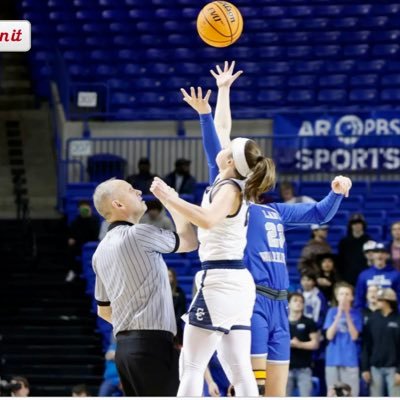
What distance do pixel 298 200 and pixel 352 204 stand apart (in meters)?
1.46

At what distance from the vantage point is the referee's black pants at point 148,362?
673 centimetres

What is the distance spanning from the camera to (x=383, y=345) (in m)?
12.4

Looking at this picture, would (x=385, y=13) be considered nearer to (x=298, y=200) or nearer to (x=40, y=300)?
(x=298, y=200)

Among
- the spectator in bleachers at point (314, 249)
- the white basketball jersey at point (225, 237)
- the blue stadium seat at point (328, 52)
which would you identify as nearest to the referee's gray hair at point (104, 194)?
the white basketball jersey at point (225, 237)

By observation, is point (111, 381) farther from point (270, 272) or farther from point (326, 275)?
point (270, 272)

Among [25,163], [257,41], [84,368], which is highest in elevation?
[257,41]

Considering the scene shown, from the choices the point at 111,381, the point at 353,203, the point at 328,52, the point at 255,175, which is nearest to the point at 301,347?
the point at 111,381

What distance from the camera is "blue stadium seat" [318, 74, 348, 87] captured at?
18250 mm

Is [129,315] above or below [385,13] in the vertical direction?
below

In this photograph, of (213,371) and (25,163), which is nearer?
(213,371)

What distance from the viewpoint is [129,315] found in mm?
6805

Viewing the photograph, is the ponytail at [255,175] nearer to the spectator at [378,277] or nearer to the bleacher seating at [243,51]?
the spectator at [378,277]

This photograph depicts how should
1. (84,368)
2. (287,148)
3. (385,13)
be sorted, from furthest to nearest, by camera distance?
(385,13), (287,148), (84,368)

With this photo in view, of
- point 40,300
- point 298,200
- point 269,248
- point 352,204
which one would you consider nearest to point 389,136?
point 352,204
